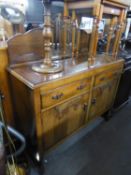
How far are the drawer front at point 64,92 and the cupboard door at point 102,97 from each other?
208mm

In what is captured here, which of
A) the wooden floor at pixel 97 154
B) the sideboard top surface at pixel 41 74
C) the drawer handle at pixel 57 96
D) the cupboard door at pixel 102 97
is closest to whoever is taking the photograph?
the sideboard top surface at pixel 41 74

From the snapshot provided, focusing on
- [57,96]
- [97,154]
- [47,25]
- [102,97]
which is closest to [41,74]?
[57,96]

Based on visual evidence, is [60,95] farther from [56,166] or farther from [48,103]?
[56,166]

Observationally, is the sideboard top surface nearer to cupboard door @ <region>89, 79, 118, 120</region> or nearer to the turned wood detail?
the turned wood detail

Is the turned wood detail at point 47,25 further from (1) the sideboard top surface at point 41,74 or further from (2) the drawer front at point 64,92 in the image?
(2) the drawer front at point 64,92

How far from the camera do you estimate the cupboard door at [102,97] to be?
54.0 inches

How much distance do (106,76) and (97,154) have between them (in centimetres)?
84

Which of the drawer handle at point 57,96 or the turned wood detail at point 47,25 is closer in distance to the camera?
the turned wood detail at point 47,25

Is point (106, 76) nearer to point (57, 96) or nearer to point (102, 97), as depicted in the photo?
point (102, 97)

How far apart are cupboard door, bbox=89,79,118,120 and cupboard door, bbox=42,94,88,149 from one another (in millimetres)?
140

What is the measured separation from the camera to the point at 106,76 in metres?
1.35

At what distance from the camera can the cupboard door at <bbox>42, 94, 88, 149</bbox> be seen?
102 cm

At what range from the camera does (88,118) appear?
147cm

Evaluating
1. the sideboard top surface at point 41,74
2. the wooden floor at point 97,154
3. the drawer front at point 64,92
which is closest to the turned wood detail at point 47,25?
the sideboard top surface at point 41,74
